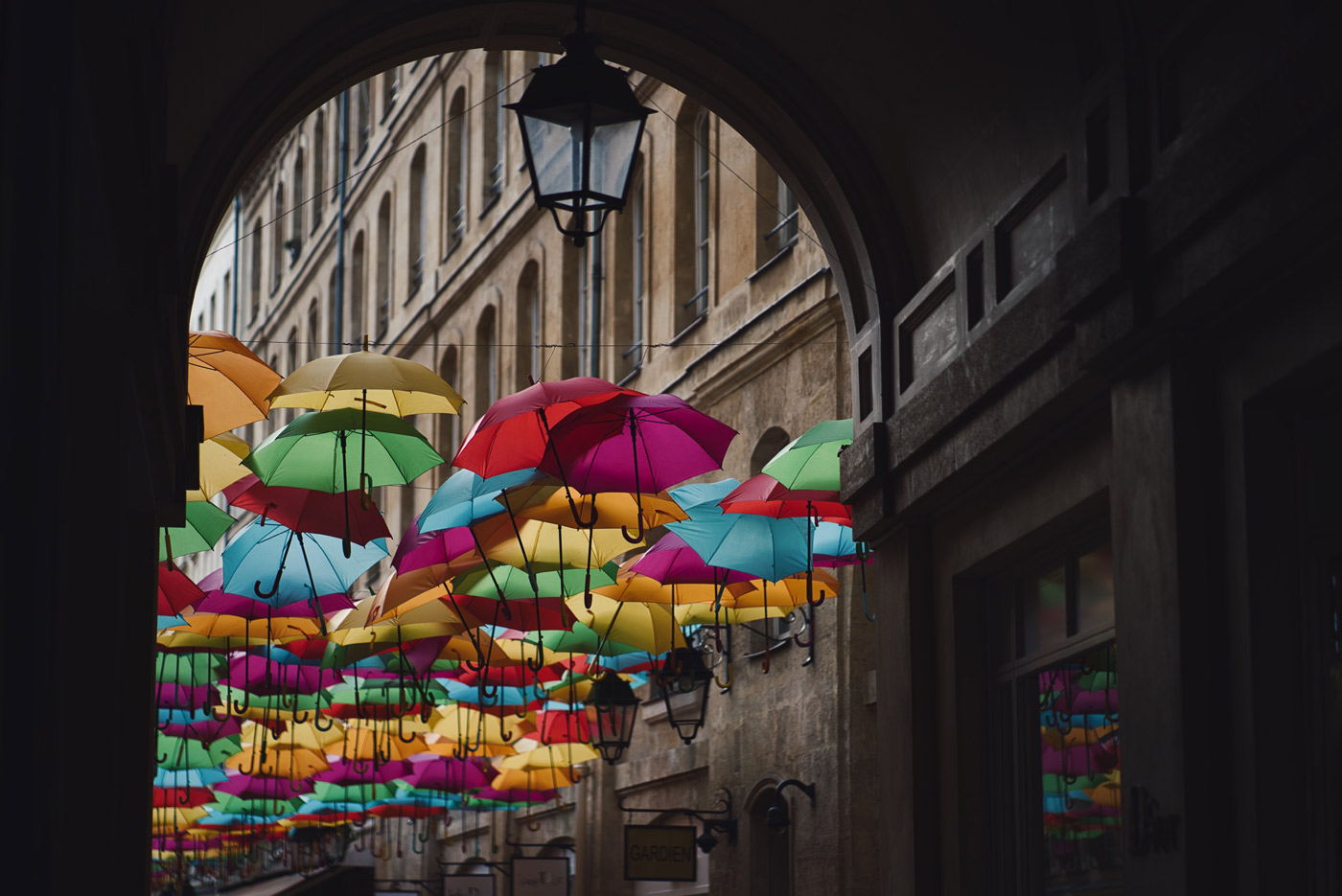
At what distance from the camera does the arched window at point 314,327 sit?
43219mm

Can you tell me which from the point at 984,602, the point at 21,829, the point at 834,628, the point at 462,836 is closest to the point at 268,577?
the point at 834,628

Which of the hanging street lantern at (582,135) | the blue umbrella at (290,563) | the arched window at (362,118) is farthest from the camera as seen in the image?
the arched window at (362,118)

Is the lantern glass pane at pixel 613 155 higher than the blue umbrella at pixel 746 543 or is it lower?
higher

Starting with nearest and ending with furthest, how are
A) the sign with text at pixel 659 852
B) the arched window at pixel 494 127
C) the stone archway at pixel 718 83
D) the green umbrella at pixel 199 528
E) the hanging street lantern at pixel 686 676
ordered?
1. the stone archway at pixel 718 83
2. the green umbrella at pixel 199 528
3. the hanging street lantern at pixel 686 676
4. the sign with text at pixel 659 852
5. the arched window at pixel 494 127

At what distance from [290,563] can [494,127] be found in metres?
18.5

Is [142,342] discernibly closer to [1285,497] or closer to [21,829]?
[21,829]

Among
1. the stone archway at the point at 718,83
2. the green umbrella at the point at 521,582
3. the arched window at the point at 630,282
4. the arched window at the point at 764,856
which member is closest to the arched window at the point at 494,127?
the arched window at the point at 630,282

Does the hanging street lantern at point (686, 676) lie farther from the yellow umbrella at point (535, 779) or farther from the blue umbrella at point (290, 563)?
the yellow umbrella at point (535, 779)

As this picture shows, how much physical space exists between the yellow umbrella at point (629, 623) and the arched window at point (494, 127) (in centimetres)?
1611

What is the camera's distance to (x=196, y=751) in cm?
2516

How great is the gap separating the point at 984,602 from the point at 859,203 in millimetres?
2227

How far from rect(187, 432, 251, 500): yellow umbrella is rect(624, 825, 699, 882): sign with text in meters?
7.60

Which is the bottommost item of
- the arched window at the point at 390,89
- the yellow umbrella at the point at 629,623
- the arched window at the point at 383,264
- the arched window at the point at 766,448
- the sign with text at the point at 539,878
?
the sign with text at the point at 539,878

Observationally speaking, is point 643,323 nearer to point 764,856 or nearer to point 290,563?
point 764,856
